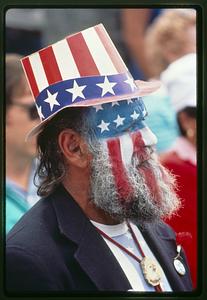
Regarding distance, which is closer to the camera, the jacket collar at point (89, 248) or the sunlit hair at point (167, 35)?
the jacket collar at point (89, 248)

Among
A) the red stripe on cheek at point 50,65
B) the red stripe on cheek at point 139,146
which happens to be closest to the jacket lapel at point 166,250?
the red stripe on cheek at point 139,146

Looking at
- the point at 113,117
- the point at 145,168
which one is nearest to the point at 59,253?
the point at 145,168

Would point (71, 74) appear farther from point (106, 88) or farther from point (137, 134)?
point (137, 134)

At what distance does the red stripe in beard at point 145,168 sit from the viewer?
11.4 feet

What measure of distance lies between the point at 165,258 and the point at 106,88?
36.6 inches

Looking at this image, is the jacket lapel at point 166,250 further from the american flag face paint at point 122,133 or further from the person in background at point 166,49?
the person in background at point 166,49

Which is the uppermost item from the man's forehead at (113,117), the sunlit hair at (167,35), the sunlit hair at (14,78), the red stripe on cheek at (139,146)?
the sunlit hair at (167,35)

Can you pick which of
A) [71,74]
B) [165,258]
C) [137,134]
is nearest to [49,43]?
[71,74]

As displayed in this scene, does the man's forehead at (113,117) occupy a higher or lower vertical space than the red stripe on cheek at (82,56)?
lower

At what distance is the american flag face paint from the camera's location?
3.41 m

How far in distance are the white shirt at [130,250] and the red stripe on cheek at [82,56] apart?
30.2 inches

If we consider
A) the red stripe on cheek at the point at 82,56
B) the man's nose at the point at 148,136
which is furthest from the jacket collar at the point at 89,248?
the red stripe on cheek at the point at 82,56

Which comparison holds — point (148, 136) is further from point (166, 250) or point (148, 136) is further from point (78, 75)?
point (166, 250)

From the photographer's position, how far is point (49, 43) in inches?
135
